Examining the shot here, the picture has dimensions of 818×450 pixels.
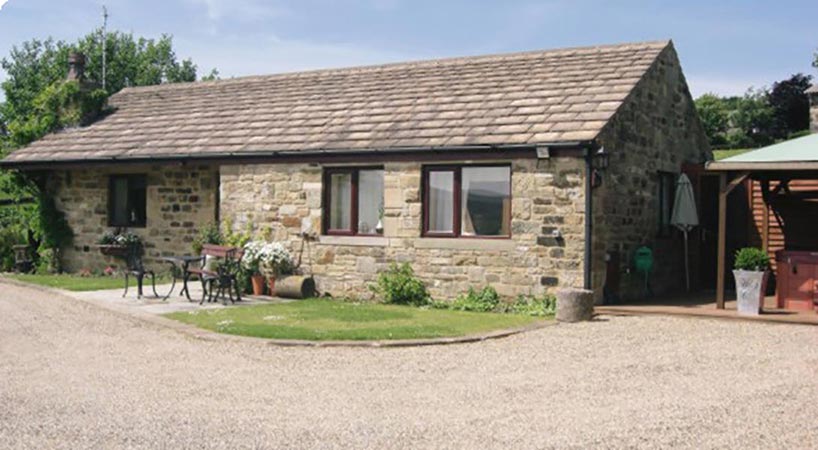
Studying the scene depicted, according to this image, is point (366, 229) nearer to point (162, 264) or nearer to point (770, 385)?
point (162, 264)

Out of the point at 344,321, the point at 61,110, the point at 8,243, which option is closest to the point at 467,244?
the point at 344,321

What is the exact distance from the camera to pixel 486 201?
14750 mm

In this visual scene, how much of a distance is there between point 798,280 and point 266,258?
937cm

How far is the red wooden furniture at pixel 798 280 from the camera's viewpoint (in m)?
13.2

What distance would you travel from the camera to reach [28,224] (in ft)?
74.1

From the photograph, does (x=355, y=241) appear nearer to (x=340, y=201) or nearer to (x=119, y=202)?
(x=340, y=201)

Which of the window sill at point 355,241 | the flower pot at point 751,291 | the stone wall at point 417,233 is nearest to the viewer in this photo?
the flower pot at point 751,291

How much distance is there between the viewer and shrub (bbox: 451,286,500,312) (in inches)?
552

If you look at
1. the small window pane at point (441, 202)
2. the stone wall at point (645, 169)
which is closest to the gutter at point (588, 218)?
the stone wall at point (645, 169)

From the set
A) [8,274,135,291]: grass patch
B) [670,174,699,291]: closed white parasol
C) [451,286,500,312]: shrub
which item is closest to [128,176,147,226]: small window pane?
[8,274,135,291]: grass patch

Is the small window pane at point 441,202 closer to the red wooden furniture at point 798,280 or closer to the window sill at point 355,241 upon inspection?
the window sill at point 355,241

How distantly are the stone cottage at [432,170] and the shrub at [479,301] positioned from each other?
149 millimetres

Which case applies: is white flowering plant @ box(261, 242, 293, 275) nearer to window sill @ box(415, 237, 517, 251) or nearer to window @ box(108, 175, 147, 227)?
window sill @ box(415, 237, 517, 251)

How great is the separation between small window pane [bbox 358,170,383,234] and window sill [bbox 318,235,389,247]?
0.77 feet
